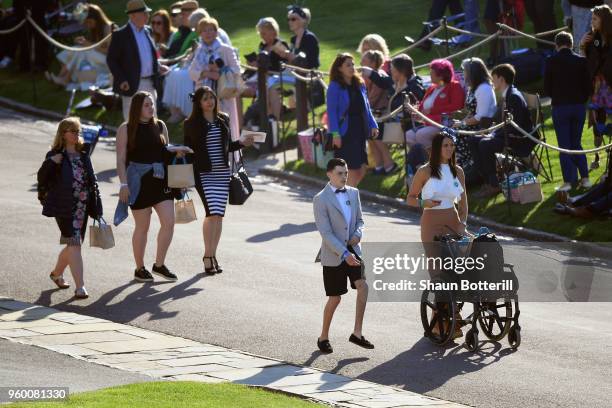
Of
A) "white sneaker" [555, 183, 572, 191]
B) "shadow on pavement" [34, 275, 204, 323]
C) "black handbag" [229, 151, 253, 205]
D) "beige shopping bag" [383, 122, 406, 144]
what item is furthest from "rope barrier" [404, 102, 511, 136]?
"shadow on pavement" [34, 275, 204, 323]

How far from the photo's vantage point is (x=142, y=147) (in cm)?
1560

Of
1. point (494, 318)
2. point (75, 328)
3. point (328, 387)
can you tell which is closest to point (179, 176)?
point (75, 328)

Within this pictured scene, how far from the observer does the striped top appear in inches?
627

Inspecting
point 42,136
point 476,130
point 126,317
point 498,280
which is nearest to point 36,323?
point 126,317

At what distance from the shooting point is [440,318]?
12953 mm

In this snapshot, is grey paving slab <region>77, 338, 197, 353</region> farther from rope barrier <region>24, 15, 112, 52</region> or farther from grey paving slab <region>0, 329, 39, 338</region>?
rope barrier <region>24, 15, 112, 52</region>

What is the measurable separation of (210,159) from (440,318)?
13.0 ft

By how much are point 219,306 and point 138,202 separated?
176cm

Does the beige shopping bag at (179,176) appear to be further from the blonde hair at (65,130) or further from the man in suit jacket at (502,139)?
the man in suit jacket at (502,139)

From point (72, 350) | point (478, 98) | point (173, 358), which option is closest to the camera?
point (173, 358)

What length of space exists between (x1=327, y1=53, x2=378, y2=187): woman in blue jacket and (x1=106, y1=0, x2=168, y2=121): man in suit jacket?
4.01 meters

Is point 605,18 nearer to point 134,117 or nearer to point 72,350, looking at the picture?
point 134,117

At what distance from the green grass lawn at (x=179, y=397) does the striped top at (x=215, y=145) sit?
4969 mm

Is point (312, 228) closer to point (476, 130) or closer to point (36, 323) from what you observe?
point (476, 130)
